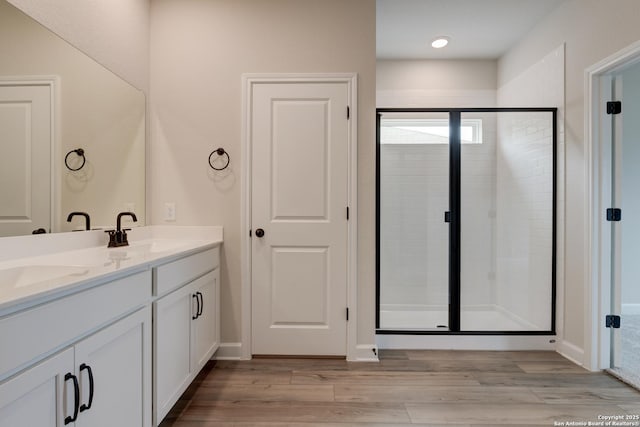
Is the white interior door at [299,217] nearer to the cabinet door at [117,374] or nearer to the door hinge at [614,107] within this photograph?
the cabinet door at [117,374]

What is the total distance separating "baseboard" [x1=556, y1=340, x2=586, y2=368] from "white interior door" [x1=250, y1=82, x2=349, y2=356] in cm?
167

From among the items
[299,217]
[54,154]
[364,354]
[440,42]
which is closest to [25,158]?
[54,154]

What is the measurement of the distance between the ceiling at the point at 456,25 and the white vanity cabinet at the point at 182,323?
8.12 feet

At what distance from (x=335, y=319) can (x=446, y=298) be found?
1023mm

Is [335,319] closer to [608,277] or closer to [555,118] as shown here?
[608,277]

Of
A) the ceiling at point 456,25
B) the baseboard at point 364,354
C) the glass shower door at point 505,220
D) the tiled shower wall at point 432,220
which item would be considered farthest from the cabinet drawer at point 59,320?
the ceiling at point 456,25

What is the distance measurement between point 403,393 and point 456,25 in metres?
3.03

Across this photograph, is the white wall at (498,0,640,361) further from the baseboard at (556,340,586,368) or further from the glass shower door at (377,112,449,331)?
the glass shower door at (377,112,449,331)

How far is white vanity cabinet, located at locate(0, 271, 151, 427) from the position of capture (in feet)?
2.83

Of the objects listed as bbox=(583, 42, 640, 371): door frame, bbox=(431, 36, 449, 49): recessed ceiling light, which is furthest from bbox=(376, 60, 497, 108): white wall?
bbox=(583, 42, 640, 371): door frame

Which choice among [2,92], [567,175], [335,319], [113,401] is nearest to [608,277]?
[567,175]

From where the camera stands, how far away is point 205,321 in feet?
7.27

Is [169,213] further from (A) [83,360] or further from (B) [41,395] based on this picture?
(B) [41,395]

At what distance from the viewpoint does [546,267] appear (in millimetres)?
2777
